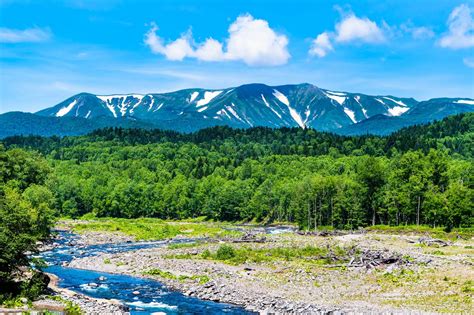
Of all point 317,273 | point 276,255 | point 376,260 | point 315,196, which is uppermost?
point 315,196

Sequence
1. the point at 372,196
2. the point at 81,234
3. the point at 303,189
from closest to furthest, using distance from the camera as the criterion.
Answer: the point at 81,234 < the point at 372,196 < the point at 303,189

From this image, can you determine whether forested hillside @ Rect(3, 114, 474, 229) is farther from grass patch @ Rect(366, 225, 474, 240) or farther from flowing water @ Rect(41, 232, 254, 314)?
flowing water @ Rect(41, 232, 254, 314)

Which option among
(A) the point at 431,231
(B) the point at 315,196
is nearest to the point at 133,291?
(A) the point at 431,231

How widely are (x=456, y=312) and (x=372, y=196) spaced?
272 ft

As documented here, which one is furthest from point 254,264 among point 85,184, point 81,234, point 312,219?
point 85,184

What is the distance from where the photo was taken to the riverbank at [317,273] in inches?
1620

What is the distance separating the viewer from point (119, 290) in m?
49.7

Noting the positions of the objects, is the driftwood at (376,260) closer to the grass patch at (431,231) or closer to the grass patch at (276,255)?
the grass patch at (276,255)

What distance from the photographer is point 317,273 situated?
178ft

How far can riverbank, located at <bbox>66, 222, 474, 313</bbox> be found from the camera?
41.2m

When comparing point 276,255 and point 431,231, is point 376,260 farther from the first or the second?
point 431,231

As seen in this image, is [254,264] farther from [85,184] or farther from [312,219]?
[85,184]

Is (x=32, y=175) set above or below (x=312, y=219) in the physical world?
above

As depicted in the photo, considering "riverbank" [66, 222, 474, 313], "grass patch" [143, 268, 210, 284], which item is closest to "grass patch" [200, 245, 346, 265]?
"riverbank" [66, 222, 474, 313]
